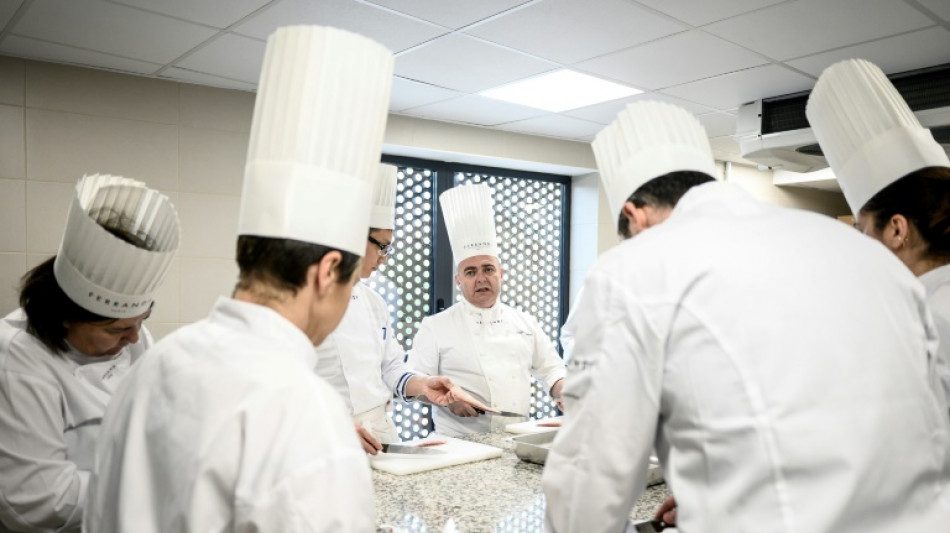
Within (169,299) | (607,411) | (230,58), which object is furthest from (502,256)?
(607,411)

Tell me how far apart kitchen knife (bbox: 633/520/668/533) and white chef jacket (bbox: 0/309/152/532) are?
3.45 ft

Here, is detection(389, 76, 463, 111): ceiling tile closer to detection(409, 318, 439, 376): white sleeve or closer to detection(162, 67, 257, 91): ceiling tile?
detection(162, 67, 257, 91): ceiling tile

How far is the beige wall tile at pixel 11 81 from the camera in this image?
2.84 m

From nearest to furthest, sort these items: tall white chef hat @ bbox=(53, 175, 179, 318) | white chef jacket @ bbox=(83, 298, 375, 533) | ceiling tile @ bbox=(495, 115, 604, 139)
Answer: white chef jacket @ bbox=(83, 298, 375, 533) → tall white chef hat @ bbox=(53, 175, 179, 318) → ceiling tile @ bbox=(495, 115, 604, 139)

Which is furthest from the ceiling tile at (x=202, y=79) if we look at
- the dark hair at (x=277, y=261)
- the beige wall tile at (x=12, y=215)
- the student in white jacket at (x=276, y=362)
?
the dark hair at (x=277, y=261)

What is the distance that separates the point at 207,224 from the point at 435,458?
2.10m

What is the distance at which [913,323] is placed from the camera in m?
1.03

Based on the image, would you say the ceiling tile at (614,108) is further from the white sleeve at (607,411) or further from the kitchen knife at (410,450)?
the white sleeve at (607,411)

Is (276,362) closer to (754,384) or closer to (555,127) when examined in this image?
(754,384)

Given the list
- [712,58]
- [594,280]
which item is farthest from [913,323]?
[712,58]

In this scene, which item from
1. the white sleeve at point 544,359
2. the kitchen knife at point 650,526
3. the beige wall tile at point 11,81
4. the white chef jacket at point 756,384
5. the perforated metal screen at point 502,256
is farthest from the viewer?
the perforated metal screen at point 502,256

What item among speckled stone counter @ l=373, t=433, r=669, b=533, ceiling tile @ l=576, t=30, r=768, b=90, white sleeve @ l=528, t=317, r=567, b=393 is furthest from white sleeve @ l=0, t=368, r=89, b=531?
ceiling tile @ l=576, t=30, r=768, b=90

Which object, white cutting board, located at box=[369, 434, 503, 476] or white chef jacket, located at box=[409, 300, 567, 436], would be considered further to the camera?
white chef jacket, located at box=[409, 300, 567, 436]

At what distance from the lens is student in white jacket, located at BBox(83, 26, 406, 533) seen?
782 mm
